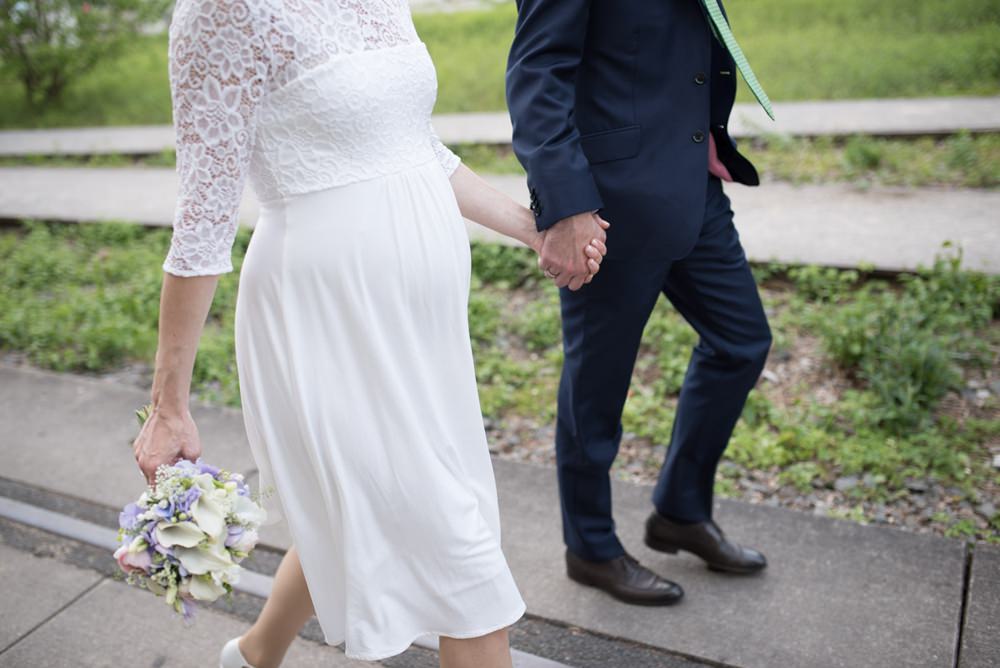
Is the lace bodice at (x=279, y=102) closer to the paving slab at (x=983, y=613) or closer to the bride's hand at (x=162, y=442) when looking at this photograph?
the bride's hand at (x=162, y=442)

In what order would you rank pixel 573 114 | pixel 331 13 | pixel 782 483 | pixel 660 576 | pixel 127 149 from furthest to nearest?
pixel 127 149 → pixel 782 483 → pixel 660 576 → pixel 573 114 → pixel 331 13

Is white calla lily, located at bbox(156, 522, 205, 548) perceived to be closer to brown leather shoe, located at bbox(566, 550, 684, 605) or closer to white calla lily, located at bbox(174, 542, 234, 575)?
white calla lily, located at bbox(174, 542, 234, 575)

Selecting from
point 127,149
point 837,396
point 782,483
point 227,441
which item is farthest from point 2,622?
point 127,149

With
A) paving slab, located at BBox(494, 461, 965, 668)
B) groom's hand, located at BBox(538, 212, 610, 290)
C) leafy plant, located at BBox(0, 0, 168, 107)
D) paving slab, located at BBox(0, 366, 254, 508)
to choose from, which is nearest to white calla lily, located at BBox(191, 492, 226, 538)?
groom's hand, located at BBox(538, 212, 610, 290)

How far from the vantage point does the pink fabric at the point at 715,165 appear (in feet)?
8.31

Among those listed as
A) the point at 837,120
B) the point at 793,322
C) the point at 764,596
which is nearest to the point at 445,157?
the point at 764,596

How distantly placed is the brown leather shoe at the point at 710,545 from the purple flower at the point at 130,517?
1.53m

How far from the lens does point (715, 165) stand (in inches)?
100

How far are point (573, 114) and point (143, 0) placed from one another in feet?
36.4

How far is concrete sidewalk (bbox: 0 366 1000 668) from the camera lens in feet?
8.25

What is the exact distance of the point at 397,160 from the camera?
1.87 meters

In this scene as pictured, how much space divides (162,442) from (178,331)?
0.73ft

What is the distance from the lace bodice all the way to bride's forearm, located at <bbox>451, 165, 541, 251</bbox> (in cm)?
26

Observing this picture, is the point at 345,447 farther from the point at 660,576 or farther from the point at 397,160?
the point at 660,576
